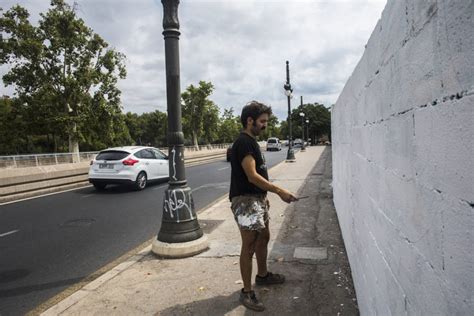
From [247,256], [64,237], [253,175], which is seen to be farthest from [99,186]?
[253,175]

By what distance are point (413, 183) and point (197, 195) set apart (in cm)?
1054

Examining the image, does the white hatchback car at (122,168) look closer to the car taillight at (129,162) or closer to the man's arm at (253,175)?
the car taillight at (129,162)

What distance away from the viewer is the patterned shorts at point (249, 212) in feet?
12.5

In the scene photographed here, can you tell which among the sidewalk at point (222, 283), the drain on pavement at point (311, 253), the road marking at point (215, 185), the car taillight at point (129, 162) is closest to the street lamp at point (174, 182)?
the sidewalk at point (222, 283)

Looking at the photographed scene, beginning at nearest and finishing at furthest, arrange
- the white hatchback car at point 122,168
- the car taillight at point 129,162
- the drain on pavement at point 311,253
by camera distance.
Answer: the drain on pavement at point 311,253, the white hatchback car at point 122,168, the car taillight at point 129,162

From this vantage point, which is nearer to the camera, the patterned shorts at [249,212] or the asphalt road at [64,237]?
the patterned shorts at [249,212]

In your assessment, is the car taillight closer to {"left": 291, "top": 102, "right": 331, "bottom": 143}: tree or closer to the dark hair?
the dark hair

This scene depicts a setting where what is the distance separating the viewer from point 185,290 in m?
4.25

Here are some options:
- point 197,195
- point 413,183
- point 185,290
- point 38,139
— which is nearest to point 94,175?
point 197,195

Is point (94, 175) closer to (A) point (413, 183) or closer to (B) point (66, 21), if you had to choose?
(A) point (413, 183)

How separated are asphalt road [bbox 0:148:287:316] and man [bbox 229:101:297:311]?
2378mm

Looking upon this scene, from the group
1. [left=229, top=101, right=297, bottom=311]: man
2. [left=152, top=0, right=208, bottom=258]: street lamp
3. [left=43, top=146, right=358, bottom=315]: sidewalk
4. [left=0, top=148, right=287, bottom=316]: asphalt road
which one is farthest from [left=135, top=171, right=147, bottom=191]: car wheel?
[left=229, top=101, right=297, bottom=311]: man

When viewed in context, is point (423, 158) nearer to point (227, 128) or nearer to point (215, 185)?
point (215, 185)

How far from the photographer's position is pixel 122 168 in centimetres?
1357
